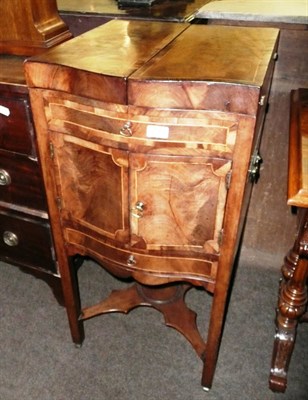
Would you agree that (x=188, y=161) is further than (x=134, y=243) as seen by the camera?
No

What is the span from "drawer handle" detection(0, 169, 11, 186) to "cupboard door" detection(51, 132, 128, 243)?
0.35m

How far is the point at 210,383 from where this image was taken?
4.58 ft

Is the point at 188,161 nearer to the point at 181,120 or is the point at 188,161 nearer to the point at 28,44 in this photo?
the point at 181,120

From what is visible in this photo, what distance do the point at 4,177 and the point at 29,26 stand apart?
497mm

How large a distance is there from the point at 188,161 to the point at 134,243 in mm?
283

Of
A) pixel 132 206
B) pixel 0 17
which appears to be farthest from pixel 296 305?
pixel 0 17

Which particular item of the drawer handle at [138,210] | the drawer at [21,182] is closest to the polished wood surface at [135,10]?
the drawer at [21,182]

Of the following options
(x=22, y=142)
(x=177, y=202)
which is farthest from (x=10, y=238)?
(x=177, y=202)

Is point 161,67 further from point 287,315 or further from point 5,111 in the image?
point 287,315

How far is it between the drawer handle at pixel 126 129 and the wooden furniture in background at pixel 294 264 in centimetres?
39

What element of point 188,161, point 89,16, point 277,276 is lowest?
point 277,276

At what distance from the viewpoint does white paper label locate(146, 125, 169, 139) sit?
87 centimetres

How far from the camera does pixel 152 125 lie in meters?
0.87

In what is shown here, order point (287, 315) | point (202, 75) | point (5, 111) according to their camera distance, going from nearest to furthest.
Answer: point (202, 75)
point (5, 111)
point (287, 315)
